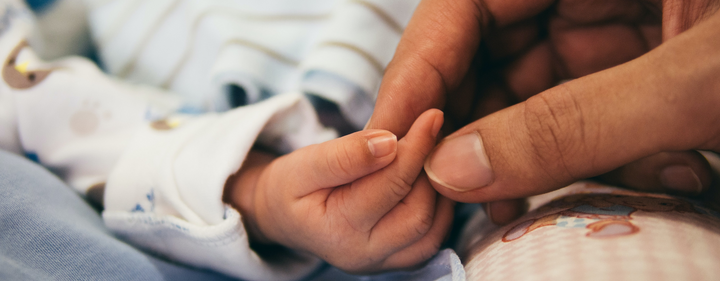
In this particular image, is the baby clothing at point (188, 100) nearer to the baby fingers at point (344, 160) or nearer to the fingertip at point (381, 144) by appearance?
the baby fingers at point (344, 160)

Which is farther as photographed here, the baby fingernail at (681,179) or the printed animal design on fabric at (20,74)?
the printed animal design on fabric at (20,74)

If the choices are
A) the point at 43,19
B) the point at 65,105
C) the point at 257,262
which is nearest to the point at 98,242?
the point at 257,262

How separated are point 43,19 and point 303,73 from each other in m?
0.81

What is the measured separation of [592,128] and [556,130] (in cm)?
3

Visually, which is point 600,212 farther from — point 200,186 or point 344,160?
point 200,186

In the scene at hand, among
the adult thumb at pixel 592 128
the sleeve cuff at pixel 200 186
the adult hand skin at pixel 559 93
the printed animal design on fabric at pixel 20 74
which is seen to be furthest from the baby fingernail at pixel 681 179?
the printed animal design on fabric at pixel 20 74

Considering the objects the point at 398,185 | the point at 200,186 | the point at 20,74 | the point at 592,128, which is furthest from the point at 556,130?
the point at 20,74

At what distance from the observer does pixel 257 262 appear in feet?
1.90

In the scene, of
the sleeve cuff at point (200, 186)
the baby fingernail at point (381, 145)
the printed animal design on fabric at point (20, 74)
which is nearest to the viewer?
the baby fingernail at point (381, 145)

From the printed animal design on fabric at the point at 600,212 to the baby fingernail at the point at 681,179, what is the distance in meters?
0.06

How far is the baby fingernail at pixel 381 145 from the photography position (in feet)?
1.50

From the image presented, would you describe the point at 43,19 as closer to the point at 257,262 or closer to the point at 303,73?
the point at 303,73

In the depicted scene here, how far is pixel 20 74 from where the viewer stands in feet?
2.55

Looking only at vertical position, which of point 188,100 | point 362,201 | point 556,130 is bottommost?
point 188,100
